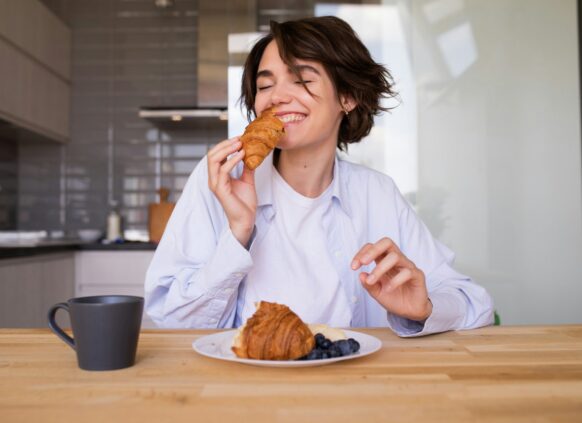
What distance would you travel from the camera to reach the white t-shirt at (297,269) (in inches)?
53.1

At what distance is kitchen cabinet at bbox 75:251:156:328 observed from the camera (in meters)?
3.44

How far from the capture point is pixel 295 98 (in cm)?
135

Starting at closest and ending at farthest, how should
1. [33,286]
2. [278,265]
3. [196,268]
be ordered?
[196,268], [278,265], [33,286]

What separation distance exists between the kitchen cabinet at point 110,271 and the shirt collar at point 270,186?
216cm

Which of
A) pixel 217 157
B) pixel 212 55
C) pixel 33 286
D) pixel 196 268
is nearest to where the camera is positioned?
pixel 217 157

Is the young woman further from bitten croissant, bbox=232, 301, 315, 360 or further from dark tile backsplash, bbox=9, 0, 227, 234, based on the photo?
dark tile backsplash, bbox=9, 0, 227, 234

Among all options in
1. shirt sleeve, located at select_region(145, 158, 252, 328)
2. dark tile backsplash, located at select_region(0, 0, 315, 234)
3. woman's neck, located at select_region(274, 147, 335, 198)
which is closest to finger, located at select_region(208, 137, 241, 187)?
shirt sleeve, located at select_region(145, 158, 252, 328)

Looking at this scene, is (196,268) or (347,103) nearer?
(196,268)

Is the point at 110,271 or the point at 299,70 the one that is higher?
the point at 299,70

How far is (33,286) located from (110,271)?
56cm

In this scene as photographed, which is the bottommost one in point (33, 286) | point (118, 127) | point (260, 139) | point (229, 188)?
point (33, 286)

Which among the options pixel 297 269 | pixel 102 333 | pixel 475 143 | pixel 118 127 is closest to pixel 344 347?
pixel 102 333

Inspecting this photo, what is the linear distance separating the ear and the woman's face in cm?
12

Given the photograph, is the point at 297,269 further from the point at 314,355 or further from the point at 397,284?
the point at 314,355
